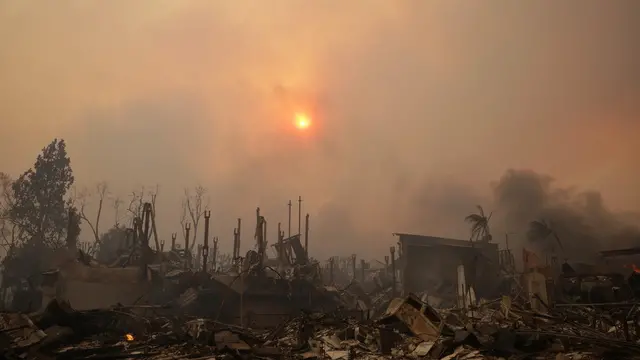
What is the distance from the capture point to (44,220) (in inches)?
1759

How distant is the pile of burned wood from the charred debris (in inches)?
1.4

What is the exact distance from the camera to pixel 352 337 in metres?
15.0

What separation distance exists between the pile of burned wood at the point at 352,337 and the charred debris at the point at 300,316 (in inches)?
1.4

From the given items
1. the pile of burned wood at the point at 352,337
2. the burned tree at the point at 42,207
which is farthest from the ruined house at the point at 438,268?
the burned tree at the point at 42,207

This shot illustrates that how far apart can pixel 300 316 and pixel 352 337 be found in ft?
9.19

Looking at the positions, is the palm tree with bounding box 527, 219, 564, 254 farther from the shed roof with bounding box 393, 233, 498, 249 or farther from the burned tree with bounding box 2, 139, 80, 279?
the burned tree with bounding box 2, 139, 80, 279

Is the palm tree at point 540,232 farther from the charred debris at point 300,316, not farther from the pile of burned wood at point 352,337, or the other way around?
the pile of burned wood at point 352,337

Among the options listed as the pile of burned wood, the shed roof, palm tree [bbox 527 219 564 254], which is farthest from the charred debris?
palm tree [bbox 527 219 564 254]

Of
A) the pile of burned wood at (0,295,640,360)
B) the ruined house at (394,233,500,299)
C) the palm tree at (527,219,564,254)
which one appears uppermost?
the palm tree at (527,219,564,254)

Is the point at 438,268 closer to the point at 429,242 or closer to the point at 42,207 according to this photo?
the point at 429,242

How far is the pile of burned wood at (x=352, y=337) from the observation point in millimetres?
11023

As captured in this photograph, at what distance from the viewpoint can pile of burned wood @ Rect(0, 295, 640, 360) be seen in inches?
434

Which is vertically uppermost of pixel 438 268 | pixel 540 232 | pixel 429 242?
pixel 540 232

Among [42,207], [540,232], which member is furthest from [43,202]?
[540,232]
